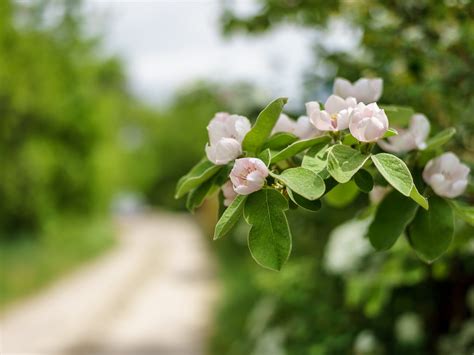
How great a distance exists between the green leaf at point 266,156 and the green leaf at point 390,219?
13.8 inches

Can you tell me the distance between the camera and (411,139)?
1489 millimetres

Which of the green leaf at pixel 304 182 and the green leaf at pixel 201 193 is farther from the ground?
the green leaf at pixel 201 193

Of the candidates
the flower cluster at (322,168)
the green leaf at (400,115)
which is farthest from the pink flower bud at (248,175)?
A: the green leaf at (400,115)

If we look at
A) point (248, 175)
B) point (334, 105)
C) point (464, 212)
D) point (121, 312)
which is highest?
point (121, 312)

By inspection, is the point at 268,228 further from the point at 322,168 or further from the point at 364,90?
the point at 364,90

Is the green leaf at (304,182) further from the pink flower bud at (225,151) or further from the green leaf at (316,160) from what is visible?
the pink flower bud at (225,151)

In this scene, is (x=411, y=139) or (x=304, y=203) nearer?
(x=304, y=203)

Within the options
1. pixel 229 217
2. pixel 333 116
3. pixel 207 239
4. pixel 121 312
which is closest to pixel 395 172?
pixel 333 116

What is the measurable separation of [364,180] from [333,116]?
6.0 inches

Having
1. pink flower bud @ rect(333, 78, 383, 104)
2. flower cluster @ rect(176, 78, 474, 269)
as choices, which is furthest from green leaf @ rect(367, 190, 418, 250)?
pink flower bud @ rect(333, 78, 383, 104)

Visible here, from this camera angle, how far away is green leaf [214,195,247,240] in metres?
1.15

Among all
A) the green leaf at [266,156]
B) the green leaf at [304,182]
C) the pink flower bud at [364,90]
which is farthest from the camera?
the pink flower bud at [364,90]

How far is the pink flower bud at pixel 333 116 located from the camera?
4.13 feet

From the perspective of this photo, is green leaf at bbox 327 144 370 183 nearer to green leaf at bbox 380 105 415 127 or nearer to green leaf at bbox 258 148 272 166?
green leaf at bbox 258 148 272 166
